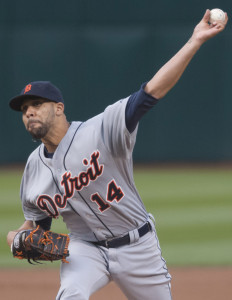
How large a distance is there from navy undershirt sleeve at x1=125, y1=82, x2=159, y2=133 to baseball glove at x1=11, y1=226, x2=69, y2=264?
2.62 ft

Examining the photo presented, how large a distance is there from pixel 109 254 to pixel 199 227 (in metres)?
4.68

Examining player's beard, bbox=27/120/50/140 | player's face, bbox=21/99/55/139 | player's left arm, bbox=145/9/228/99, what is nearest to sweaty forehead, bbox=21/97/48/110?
player's face, bbox=21/99/55/139

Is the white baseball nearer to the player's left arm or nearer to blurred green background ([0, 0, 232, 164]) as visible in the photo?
the player's left arm

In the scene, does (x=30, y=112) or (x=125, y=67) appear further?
(x=125, y=67)

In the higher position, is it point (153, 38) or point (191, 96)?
point (153, 38)

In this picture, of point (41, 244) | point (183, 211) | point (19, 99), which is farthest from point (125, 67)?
point (41, 244)

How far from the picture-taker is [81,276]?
12.5ft

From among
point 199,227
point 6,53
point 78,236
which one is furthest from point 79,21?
point 78,236

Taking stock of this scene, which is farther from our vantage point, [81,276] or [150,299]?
[150,299]

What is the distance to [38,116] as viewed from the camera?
3869 millimetres

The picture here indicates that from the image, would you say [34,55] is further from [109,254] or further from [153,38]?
[109,254]

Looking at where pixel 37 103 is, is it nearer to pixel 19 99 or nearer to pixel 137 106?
pixel 19 99

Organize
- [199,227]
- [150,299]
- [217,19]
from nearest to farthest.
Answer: [217,19]
[150,299]
[199,227]

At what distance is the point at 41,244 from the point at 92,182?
1.55ft
